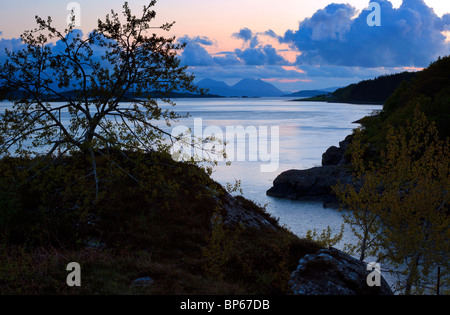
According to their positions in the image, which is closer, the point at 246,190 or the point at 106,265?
the point at 106,265

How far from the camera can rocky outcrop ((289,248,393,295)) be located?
38.1 feet

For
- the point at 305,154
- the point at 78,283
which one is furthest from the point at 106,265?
the point at 305,154

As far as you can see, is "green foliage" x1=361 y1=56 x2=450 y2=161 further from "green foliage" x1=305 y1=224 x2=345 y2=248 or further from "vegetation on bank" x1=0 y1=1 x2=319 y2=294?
"vegetation on bank" x1=0 y1=1 x2=319 y2=294

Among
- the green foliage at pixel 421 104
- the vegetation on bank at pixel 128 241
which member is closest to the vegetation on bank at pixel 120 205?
the vegetation on bank at pixel 128 241

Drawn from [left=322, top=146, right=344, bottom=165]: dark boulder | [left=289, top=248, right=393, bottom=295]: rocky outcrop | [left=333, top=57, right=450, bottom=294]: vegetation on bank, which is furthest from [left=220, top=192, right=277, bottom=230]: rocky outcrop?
[left=322, top=146, right=344, bottom=165]: dark boulder

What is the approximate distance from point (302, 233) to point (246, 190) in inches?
715

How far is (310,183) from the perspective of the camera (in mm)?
50938

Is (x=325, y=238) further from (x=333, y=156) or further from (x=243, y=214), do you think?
(x=333, y=156)

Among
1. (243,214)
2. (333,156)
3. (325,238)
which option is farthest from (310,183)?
(243,214)

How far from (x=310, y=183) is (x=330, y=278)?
131ft

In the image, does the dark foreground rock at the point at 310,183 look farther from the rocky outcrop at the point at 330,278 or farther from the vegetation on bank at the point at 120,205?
the rocky outcrop at the point at 330,278

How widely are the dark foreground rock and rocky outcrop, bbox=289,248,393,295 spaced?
3706 cm
